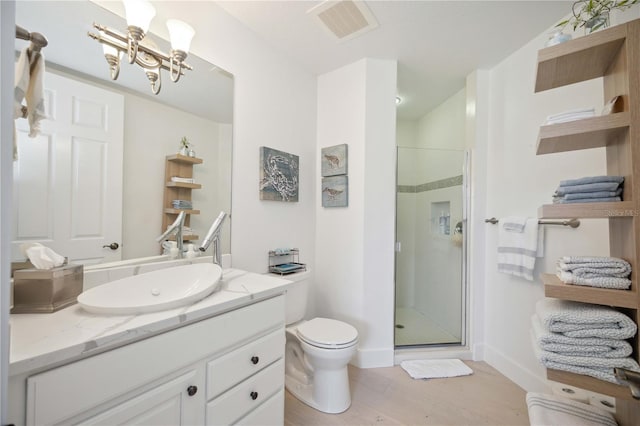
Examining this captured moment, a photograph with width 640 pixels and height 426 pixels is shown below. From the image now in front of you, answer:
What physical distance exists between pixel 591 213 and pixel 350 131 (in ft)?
5.21

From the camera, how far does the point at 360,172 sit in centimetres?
208

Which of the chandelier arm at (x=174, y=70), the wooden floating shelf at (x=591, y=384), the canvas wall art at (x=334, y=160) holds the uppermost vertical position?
the chandelier arm at (x=174, y=70)

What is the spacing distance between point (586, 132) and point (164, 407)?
5.49 feet

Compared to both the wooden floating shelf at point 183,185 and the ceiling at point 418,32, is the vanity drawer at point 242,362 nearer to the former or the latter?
the wooden floating shelf at point 183,185

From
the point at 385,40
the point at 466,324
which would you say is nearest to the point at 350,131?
the point at 385,40

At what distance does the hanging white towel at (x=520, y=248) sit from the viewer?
66.6 inches

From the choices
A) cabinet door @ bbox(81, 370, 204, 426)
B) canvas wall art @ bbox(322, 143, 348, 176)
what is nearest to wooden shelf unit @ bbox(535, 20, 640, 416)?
cabinet door @ bbox(81, 370, 204, 426)

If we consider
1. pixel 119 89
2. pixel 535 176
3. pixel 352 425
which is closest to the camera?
pixel 119 89

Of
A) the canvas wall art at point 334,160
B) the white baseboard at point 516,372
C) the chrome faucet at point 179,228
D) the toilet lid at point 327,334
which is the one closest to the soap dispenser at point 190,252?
the chrome faucet at point 179,228

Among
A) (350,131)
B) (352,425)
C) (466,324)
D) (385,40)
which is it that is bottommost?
(352,425)

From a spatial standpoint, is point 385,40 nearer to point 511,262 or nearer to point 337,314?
point 511,262

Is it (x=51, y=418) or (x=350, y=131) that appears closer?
(x=51, y=418)

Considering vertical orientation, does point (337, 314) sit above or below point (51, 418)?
below

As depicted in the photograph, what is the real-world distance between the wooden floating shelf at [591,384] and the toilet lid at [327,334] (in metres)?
0.93
